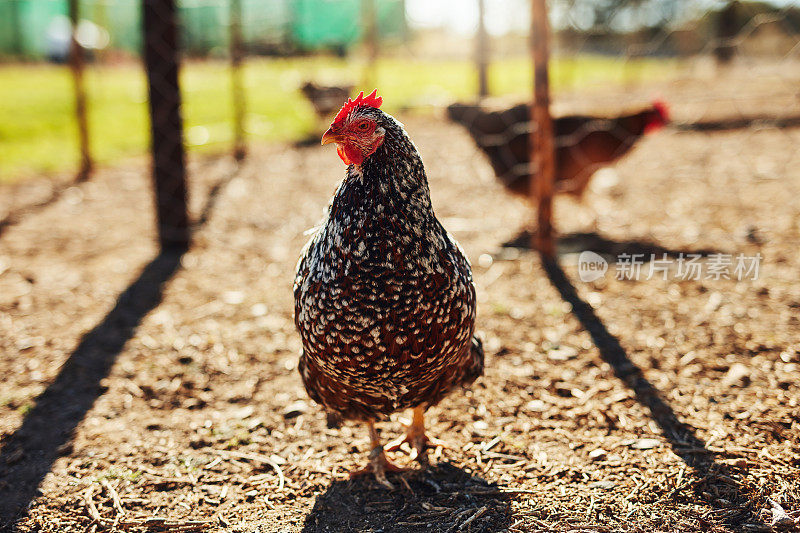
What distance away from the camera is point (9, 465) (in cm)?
205

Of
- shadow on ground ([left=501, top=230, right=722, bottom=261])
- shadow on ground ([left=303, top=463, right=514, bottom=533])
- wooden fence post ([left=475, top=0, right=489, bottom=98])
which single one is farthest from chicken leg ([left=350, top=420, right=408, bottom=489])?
wooden fence post ([left=475, top=0, right=489, bottom=98])

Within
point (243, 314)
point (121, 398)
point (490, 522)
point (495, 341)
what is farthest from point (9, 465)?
point (495, 341)

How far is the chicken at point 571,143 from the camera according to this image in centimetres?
418

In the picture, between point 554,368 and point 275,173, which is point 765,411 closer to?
point 554,368

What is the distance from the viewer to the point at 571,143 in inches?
164

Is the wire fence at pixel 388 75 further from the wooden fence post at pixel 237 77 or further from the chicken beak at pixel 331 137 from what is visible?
the chicken beak at pixel 331 137

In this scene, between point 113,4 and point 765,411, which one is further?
point 113,4

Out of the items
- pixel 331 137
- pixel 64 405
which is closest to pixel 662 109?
pixel 331 137

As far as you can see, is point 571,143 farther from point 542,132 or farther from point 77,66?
point 77,66

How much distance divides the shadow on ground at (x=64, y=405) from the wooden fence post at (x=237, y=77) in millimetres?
3456

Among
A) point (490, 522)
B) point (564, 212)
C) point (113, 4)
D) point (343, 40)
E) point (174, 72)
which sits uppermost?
point (113, 4)

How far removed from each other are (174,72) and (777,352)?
3.46 m

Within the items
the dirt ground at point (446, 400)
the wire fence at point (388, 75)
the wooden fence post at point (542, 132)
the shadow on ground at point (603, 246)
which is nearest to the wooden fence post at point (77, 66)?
the wire fence at point (388, 75)

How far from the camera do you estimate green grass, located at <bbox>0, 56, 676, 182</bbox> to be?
7.26m
